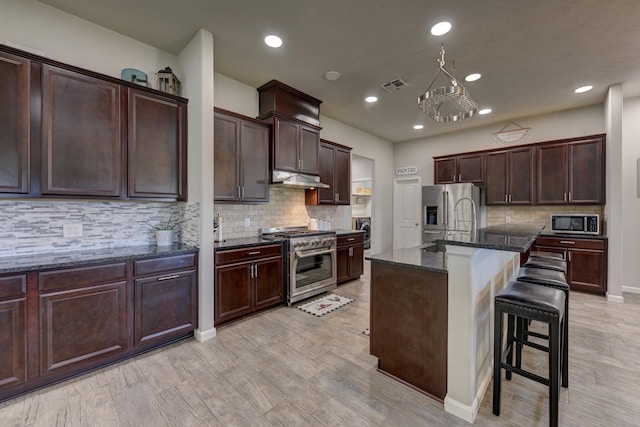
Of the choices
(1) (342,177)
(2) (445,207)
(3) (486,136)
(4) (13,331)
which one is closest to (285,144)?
(1) (342,177)

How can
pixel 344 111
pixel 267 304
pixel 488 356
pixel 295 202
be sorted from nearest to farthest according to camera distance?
pixel 488 356
pixel 267 304
pixel 295 202
pixel 344 111

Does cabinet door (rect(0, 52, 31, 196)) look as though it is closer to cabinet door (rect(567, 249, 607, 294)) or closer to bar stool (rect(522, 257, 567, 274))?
bar stool (rect(522, 257, 567, 274))

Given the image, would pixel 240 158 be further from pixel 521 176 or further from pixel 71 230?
pixel 521 176

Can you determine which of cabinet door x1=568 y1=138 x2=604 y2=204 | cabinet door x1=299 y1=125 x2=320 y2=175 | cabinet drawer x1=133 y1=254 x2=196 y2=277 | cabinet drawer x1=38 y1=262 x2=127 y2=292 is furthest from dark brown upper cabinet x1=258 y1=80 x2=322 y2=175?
cabinet door x1=568 y1=138 x2=604 y2=204

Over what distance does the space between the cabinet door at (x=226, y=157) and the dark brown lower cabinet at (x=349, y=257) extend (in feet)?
6.33

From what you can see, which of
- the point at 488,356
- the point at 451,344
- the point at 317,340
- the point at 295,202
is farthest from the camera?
the point at 295,202

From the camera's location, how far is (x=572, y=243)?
13.7 feet

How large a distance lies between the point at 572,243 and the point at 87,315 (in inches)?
240

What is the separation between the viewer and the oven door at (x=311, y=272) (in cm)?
355

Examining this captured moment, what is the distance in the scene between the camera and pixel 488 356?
6.82 ft

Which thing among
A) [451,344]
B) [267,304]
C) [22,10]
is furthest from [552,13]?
[22,10]

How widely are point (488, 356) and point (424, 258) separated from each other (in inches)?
34.7

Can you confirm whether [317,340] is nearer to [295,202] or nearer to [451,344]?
[451,344]

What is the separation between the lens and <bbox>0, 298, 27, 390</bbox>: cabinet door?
70.4 inches
